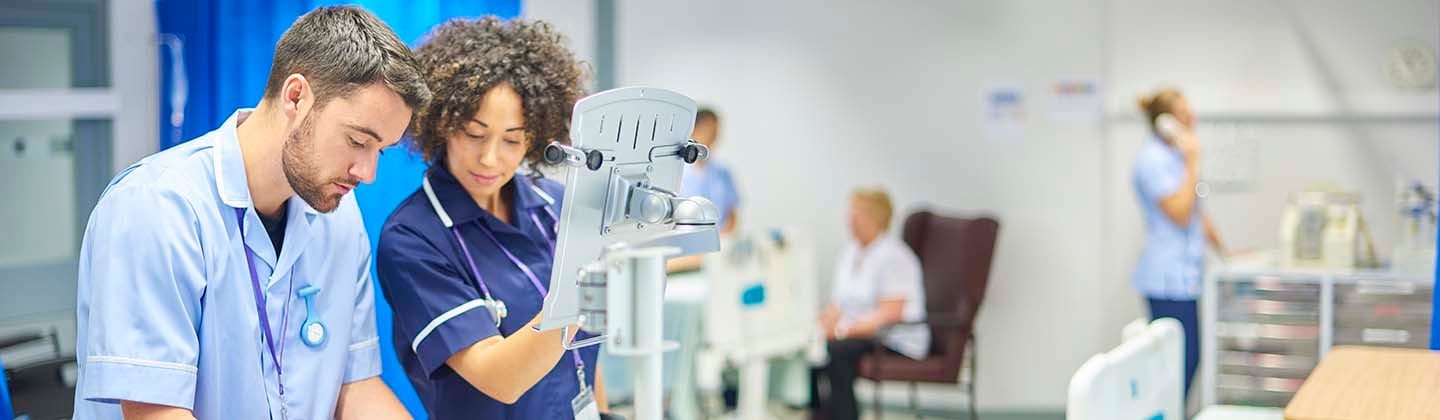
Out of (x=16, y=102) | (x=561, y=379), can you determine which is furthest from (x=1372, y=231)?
(x=16, y=102)

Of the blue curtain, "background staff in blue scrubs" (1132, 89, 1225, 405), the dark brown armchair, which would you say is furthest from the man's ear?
"background staff in blue scrubs" (1132, 89, 1225, 405)

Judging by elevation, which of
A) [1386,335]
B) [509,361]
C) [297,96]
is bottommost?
[1386,335]

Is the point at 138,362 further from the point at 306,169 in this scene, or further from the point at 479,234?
the point at 479,234

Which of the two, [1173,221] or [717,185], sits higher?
[717,185]

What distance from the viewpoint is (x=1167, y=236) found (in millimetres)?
5434

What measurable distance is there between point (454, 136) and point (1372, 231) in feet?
15.2

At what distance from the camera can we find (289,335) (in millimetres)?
1957

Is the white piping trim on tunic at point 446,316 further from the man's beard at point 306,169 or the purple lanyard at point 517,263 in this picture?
the man's beard at point 306,169

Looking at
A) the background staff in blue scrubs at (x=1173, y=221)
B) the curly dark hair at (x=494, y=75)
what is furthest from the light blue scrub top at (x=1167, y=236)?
the curly dark hair at (x=494, y=75)

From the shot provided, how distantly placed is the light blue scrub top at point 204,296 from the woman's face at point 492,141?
7.6 inches

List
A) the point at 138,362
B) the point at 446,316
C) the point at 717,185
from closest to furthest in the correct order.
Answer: the point at 138,362 → the point at 446,316 → the point at 717,185

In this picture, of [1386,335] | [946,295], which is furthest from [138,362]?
[1386,335]

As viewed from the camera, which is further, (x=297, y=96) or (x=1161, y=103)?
(x=1161, y=103)

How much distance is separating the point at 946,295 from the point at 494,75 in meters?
3.88
